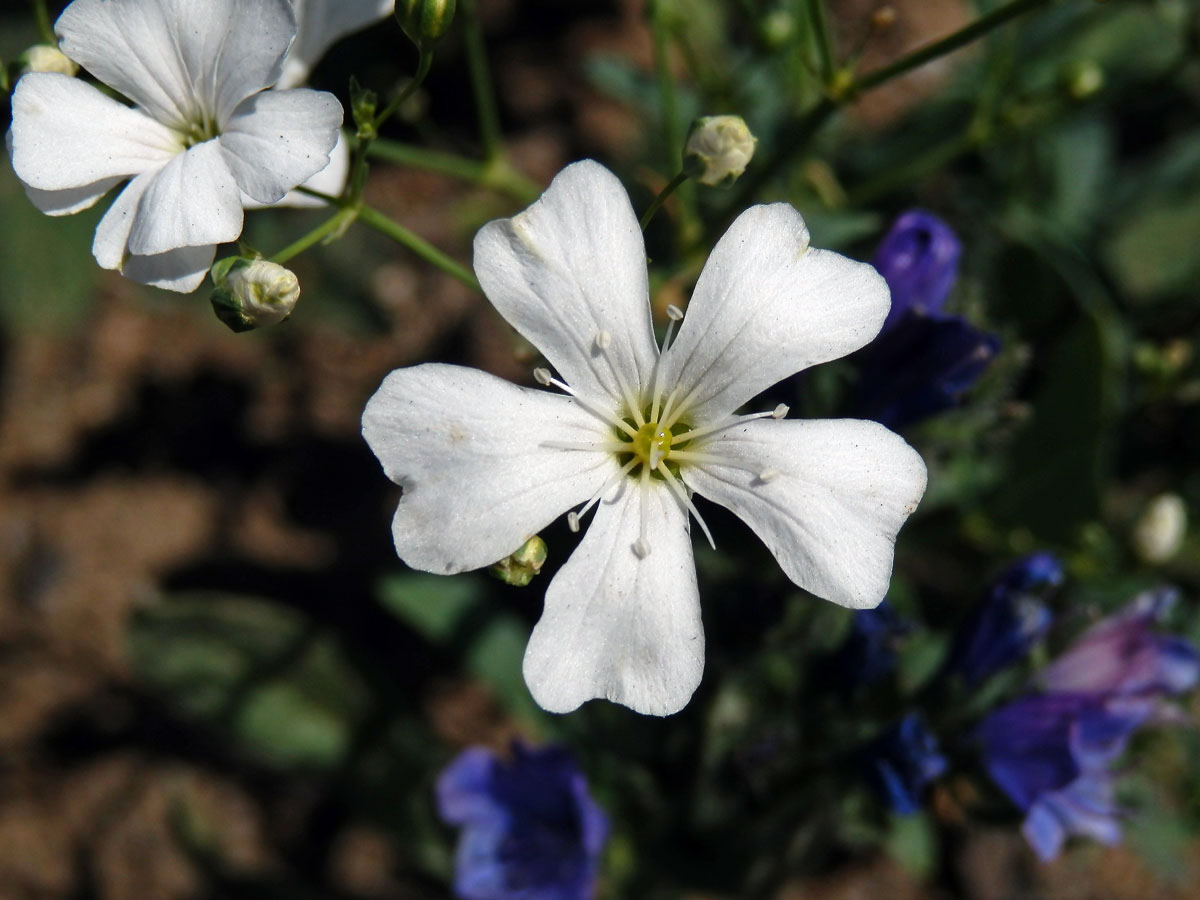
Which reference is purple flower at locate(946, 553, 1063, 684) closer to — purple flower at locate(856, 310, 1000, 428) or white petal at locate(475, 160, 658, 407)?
purple flower at locate(856, 310, 1000, 428)

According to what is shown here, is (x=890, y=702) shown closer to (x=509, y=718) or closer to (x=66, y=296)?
(x=509, y=718)

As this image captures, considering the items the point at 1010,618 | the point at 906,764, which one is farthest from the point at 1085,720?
the point at 906,764

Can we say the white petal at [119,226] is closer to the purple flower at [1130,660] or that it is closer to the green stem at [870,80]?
the green stem at [870,80]

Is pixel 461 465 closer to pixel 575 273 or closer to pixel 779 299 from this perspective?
pixel 575 273

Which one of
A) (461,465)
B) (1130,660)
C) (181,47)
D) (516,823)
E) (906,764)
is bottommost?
(516,823)

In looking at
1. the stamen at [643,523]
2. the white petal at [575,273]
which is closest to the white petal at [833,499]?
the stamen at [643,523]

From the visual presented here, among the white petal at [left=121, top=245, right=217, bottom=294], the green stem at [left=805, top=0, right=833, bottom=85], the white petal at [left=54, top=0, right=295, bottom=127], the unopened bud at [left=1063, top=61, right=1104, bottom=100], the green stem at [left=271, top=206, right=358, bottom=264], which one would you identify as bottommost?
the unopened bud at [left=1063, top=61, right=1104, bottom=100]

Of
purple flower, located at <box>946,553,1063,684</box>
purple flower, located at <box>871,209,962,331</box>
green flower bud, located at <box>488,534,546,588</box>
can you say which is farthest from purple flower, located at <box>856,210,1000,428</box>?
green flower bud, located at <box>488,534,546,588</box>
